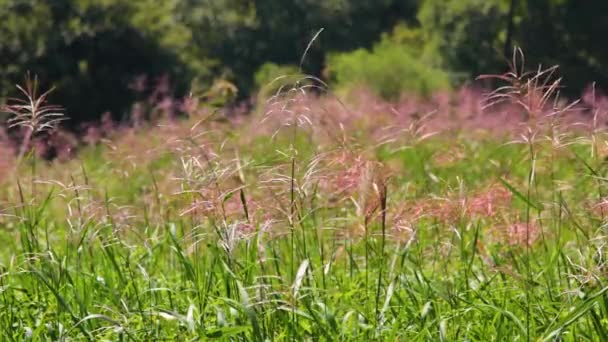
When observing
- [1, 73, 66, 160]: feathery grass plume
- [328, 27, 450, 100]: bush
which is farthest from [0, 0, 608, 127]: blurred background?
[1, 73, 66, 160]: feathery grass plume

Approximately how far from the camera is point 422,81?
20969 millimetres

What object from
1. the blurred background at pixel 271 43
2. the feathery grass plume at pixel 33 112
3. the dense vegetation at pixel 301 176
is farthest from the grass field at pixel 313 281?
the blurred background at pixel 271 43

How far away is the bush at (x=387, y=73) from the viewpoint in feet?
66.1

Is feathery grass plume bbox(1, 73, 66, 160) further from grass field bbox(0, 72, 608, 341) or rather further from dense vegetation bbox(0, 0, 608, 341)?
grass field bbox(0, 72, 608, 341)

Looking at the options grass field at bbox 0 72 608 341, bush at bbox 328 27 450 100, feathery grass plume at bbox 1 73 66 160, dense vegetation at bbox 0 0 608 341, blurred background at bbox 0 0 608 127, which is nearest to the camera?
grass field at bbox 0 72 608 341

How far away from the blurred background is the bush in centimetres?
3

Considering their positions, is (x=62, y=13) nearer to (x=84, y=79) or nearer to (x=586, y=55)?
(x=84, y=79)

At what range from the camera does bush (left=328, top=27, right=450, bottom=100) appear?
20.2 m

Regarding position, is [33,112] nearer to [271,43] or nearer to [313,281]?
[313,281]

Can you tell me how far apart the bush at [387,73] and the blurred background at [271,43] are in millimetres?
28

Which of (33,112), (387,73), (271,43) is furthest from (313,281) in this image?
(271,43)

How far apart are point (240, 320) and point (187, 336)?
27cm

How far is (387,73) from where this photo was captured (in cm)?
2053

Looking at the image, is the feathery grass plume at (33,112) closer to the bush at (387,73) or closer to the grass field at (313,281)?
the grass field at (313,281)
